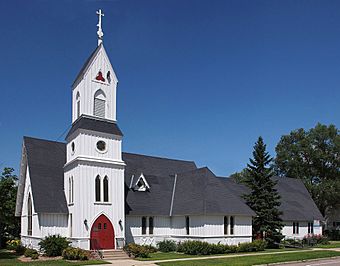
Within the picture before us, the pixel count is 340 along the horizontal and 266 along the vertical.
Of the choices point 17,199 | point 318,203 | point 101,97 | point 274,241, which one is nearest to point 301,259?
point 274,241

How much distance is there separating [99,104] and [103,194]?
7.39 meters

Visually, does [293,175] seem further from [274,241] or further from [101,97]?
[101,97]

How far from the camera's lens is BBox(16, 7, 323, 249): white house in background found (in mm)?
33406

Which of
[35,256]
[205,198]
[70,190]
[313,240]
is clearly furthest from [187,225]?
[313,240]

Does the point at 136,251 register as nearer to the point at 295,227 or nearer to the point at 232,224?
the point at 232,224

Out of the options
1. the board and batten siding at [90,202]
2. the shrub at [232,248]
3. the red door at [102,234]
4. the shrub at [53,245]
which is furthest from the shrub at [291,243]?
the shrub at [53,245]

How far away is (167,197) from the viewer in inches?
1594

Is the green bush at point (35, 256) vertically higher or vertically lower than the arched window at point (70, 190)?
lower

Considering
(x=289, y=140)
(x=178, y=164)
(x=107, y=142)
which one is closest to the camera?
(x=107, y=142)

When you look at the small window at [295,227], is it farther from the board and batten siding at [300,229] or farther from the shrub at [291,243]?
the shrub at [291,243]

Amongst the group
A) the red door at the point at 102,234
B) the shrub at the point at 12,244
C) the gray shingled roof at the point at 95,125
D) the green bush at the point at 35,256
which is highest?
the gray shingled roof at the point at 95,125

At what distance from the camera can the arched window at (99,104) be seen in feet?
117

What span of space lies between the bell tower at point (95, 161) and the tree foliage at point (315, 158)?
4157 centimetres

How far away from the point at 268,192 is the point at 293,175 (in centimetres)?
3247
